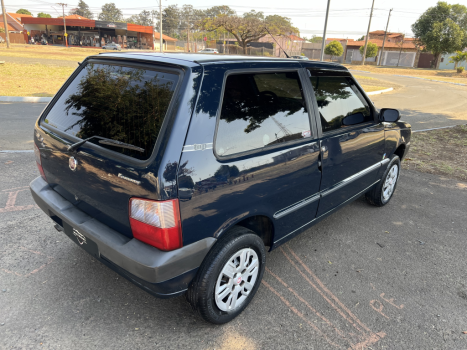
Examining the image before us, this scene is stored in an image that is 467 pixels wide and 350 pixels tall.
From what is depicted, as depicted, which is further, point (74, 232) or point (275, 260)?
point (275, 260)

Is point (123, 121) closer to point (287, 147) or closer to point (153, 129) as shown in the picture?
point (153, 129)

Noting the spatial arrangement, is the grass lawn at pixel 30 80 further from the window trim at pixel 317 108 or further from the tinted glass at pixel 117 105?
the window trim at pixel 317 108

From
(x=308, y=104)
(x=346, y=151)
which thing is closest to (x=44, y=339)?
(x=308, y=104)

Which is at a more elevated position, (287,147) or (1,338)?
(287,147)

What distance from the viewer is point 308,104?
2.81m

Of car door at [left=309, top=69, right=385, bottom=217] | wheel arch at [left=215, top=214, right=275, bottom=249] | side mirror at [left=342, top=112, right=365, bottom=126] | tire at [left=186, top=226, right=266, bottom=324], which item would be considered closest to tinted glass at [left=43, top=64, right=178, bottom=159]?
tire at [left=186, top=226, right=266, bottom=324]

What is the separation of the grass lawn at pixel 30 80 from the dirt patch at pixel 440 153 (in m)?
12.1

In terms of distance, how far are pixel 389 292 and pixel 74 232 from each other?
2613 millimetres

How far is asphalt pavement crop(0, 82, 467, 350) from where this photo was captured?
232cm

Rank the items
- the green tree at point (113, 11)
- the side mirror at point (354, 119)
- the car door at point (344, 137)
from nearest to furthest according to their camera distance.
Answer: the car door at point (344, 137), the side mirror at point (354, 119), the green tree at point (113, 11)

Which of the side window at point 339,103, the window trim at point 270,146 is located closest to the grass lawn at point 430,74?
the side window at point 339,103

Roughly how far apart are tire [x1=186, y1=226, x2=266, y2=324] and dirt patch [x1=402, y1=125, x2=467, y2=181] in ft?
15.6

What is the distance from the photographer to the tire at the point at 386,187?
427 centimetres

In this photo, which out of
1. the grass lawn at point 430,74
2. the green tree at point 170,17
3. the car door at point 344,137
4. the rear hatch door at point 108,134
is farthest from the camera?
the green tree at point 170,17
